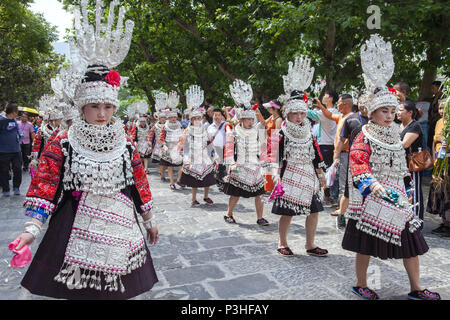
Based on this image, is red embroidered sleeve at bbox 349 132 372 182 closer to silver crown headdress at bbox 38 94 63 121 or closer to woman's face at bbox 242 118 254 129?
woman's face at bbox 242 118 254 129

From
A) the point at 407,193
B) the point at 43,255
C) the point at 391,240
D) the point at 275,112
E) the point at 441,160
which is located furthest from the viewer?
the point at 275,112

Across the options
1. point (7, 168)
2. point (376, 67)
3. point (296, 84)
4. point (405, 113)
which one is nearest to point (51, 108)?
point (7, 168)

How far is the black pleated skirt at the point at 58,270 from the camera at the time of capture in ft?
8.32

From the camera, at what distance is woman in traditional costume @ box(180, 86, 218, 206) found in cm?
791

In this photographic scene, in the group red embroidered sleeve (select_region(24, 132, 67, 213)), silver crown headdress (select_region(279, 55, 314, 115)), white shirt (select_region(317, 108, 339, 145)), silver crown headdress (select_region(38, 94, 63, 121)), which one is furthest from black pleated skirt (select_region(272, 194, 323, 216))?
silver crown headdress (select_region(38, 94, 63, 121))

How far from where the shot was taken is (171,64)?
19.8 meters

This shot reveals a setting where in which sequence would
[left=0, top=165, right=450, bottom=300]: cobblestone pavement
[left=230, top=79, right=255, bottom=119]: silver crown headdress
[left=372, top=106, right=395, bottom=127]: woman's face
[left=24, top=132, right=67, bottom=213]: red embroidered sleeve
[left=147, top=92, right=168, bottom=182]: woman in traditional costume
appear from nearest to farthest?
[left=24, top=132, right=67, bottom=213]: red embroidered sleeve → [left=372, top=106, right=395, bottom=127]: woman's face → [left=0, top=165, right=450, bottom=300]: cobblestone pavement → [left=230, top=79, right=255, bottom=119]: silver crown headdress → [left=147, top=92, right=168, bottom=182]: woman in traditional costume

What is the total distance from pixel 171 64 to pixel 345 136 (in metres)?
15.1

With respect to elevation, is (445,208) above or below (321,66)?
below

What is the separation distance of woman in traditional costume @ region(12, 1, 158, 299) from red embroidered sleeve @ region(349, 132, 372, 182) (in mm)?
1872

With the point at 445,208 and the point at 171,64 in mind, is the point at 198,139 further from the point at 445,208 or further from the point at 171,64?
the point at 171,64

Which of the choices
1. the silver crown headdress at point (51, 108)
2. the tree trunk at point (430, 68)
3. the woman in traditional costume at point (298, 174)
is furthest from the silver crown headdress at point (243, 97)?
the tree trunk at point (430, 68)
